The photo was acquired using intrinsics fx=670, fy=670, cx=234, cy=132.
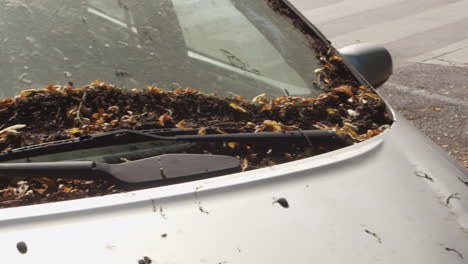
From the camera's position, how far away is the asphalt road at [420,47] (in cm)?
554

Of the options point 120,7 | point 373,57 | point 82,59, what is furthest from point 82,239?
point 373,57

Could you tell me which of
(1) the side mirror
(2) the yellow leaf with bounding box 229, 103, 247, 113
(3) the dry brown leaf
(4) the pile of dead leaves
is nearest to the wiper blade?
(4) the pile of dead leaves

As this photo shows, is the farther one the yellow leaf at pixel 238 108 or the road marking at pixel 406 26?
the road marking at pixel 406 26

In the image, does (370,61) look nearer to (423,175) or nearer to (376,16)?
(423,175)

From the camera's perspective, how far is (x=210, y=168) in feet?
6.22

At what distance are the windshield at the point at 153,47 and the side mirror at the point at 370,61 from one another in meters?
0.25

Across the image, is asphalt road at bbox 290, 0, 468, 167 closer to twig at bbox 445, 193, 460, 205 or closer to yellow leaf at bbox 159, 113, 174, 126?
twig at bbox 445, 193, 460, 205

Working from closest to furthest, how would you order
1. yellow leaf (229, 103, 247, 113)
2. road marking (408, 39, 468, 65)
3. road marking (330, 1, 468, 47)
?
yellow leaf (229, 103, 247, 113) → road marking (408, 39, 468, 65) → road marking (330, 1, 468, 47)

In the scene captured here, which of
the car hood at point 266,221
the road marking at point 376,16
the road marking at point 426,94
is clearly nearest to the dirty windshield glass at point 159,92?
the car hood at point 266,221

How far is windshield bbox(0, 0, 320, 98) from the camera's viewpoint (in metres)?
2.31

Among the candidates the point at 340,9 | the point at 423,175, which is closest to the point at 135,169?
the point at 423,175

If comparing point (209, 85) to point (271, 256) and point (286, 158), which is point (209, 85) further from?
point (271, 256)

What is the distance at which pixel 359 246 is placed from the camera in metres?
1.66

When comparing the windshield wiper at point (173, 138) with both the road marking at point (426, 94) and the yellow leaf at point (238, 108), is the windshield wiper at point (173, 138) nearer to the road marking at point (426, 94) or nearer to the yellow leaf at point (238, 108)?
the yellow leaf at point (238, 108)
